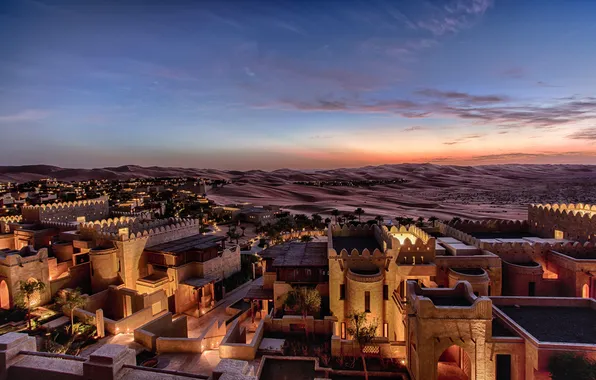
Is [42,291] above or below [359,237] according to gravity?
below

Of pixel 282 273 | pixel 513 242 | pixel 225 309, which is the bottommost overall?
pixel 225 309

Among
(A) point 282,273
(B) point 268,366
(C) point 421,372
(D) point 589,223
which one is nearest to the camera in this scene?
(C) point 421,372

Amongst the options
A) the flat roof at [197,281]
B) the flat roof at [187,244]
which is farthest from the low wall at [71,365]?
the flat roof at [187,244]

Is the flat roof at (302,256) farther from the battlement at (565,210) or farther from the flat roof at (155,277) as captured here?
the battlement at (565,210)

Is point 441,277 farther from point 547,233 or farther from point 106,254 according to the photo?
point 106,254

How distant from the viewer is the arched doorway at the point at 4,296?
19.9 meters

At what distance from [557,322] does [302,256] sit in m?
13.6

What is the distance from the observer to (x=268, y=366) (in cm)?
1407

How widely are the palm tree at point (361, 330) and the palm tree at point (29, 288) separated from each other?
17706 mm

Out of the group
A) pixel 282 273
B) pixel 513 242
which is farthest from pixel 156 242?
pixel 513 242

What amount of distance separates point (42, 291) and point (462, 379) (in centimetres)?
2476

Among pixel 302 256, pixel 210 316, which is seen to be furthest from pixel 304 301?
pixel 210 316

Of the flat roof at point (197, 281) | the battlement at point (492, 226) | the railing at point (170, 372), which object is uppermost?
the railing at point (170, 372)

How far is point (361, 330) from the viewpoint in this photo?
1490 cm
